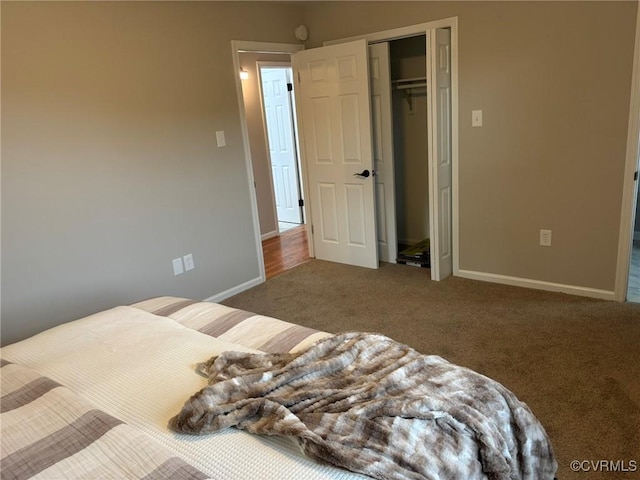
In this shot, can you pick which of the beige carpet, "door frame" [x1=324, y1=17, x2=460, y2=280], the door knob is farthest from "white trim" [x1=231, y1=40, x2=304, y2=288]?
the door knob

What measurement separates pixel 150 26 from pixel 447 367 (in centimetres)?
302

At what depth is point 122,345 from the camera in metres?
1.67

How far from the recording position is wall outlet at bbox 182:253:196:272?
3.55 metres

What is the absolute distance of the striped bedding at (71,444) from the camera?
1.03 metres

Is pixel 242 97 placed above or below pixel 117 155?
above

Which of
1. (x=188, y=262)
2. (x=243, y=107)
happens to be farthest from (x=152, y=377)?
(x=243, y=107)

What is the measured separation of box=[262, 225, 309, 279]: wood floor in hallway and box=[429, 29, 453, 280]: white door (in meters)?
1.49

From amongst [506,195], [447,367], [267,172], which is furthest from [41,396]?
[267,172]

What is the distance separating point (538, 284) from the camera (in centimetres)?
353

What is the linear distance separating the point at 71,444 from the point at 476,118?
334cm

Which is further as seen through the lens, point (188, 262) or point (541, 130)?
point (188, 262)

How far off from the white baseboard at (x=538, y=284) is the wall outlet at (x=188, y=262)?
2.21m

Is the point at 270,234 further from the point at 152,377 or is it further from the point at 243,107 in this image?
the point at 152,377

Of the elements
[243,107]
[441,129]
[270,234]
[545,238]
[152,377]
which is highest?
[243,107]
